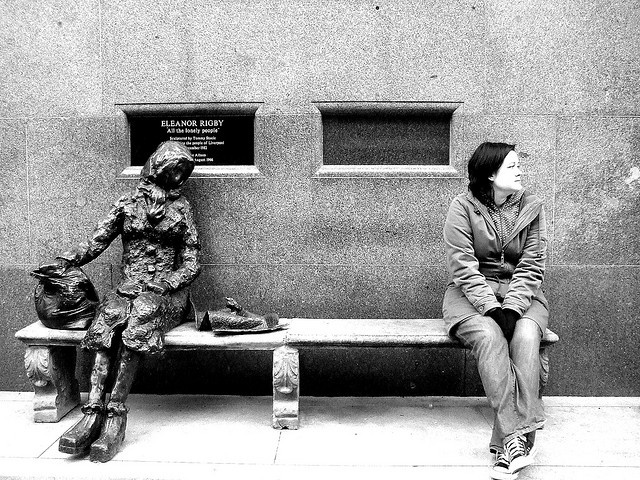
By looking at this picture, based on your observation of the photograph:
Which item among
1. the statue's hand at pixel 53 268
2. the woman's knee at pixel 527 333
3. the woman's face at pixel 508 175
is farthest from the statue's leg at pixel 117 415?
the woman's face at pixel 508 175

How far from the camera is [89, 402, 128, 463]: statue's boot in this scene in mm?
3990

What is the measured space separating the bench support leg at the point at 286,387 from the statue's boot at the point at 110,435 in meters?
1.03

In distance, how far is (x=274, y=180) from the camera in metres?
5.37

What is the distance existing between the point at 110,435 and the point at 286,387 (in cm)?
120

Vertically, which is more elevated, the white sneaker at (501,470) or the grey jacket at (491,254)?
the grey jacket at (491,254)

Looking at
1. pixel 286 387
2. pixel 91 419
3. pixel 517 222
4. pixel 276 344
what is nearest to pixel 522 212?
pixel 517 222

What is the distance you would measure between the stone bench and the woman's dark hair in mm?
1025

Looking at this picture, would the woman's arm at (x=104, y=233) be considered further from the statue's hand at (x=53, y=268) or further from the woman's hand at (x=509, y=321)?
the woman's hand at (x=509, y=321)

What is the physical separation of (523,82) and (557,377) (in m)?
2.44

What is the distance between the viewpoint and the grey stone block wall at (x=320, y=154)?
5.27 metres

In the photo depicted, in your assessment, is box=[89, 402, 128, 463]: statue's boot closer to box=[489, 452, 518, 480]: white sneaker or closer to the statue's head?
the statue's head

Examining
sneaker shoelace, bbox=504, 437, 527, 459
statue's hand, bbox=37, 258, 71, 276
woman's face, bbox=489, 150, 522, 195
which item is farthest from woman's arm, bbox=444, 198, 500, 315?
statue's hand, bbox=37, 258, 71, 276

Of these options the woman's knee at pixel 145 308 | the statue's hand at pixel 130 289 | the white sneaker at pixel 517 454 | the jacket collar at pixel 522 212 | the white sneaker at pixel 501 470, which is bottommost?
the white sneaker at pixel 501 470

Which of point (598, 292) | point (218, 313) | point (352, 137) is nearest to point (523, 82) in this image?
point (352, 137)
